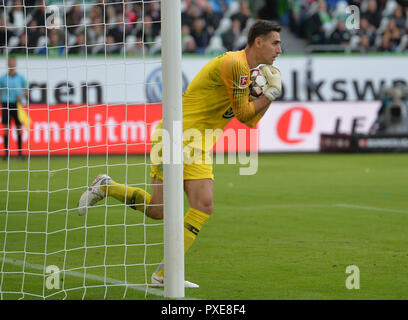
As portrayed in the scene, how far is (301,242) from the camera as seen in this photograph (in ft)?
26.3

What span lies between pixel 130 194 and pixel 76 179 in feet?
20.7

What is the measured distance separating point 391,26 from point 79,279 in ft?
62.8

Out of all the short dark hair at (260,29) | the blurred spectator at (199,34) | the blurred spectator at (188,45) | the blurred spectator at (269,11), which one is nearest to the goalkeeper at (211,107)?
the short dark hair at (260,29)

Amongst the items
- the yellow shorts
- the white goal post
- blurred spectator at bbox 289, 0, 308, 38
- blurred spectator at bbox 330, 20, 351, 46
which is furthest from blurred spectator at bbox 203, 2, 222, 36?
the white goal post

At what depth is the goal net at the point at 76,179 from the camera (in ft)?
20.3

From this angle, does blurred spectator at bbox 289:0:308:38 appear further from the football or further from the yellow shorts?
the yellow shorts

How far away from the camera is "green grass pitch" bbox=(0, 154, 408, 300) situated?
19.4ft

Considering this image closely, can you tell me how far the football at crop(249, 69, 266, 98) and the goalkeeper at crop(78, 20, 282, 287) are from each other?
5 cm

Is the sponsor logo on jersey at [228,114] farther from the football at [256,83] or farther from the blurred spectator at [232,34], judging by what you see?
the blurred spectator at [232,34]

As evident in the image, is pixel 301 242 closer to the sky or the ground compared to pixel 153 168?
closer to the ground

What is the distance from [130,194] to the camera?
6719 millimetres

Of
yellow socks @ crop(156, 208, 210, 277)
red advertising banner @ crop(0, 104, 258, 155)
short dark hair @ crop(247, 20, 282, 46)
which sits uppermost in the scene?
short dark hair @ crop(247, 20, 282, 46)

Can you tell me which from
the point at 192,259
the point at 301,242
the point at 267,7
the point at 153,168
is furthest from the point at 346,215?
the point at 267,7
